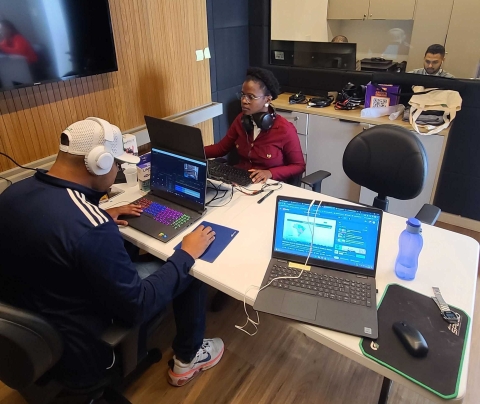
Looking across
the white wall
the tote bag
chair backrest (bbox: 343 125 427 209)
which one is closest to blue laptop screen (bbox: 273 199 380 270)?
chair backrest (bbox: 343 125 427 209)

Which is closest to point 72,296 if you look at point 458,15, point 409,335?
point 409,335

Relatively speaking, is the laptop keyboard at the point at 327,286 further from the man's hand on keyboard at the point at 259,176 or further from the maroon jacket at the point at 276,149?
the maroon jacket at the point at 276,149

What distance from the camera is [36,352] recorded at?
3.50ft

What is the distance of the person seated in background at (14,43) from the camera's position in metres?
1.69

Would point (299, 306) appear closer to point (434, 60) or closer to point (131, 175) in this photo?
point (131, 175)

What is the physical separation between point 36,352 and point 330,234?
0.96 meters

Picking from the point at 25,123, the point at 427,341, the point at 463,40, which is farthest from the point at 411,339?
the point at 463,40

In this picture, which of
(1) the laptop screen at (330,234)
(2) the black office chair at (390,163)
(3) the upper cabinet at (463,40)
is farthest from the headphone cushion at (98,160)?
(3) the upper cabinet at (463,40)

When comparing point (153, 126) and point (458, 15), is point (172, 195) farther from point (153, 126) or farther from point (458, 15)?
point (458, 15)

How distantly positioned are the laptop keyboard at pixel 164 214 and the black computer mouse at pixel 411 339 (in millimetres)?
894

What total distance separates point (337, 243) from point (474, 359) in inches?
45.0

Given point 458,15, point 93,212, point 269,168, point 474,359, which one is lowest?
point 474,359

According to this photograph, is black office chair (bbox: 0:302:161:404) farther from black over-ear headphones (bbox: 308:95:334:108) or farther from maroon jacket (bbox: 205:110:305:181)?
black over-ear headphones (bbox: 308:95:334:108)

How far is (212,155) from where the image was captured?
2395 millimetres
